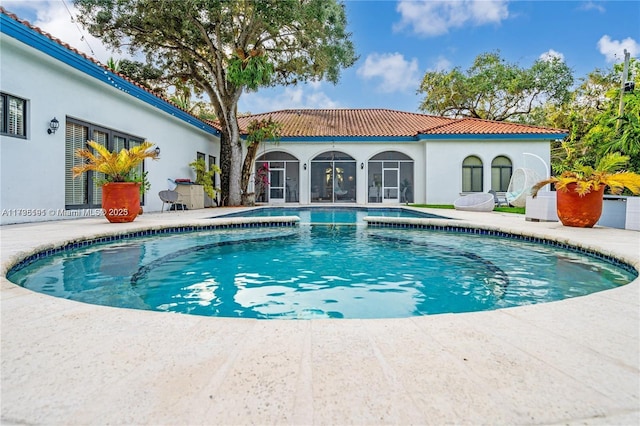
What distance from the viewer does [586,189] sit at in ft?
22.5

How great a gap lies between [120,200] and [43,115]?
242 cm

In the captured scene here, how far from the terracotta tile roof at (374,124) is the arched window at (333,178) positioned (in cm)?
131

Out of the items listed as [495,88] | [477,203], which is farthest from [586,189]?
[495,88]

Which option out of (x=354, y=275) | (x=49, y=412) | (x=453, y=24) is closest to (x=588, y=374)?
(x=49, y=412)

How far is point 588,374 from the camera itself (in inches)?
59.5

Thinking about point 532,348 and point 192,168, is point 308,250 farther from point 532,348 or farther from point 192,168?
point 192,168

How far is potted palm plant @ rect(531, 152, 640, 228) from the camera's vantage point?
6.86 m

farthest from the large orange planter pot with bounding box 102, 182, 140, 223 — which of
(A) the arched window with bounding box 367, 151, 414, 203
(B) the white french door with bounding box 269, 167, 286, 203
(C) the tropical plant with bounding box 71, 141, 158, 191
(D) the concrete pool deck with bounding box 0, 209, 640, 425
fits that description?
(A) the arched window with bounding box 367, 151, 414, 203

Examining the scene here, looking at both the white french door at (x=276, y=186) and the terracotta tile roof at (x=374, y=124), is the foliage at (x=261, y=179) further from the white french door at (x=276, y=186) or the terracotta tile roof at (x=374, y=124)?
the terracotta tile roof at (x=374, y=124)

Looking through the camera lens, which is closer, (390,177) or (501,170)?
(501,170)

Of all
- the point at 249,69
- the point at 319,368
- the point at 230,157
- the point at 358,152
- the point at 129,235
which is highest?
the point at 249,69

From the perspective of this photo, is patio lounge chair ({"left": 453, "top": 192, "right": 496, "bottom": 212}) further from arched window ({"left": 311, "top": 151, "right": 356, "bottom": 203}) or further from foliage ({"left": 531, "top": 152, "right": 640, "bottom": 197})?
arched window ({"left": 311, "top": 151, "right": 356, "bottom": 203})

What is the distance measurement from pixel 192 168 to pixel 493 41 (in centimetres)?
2271

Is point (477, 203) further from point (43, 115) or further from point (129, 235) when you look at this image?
point (43, 115)
